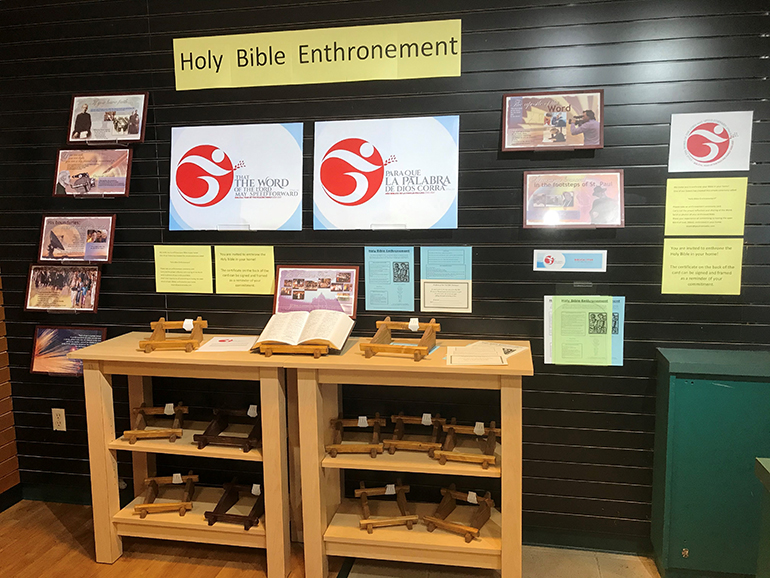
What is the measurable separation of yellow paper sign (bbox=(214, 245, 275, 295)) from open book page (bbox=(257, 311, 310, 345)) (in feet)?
0.92

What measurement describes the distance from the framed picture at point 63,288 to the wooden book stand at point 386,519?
1.68 meters

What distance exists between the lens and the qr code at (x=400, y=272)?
8.95 ft

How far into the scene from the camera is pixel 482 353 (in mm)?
2387

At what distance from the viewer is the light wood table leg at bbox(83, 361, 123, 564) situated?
257 centimetres

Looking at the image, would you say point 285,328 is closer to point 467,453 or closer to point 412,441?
point 412,441

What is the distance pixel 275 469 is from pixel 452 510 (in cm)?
82

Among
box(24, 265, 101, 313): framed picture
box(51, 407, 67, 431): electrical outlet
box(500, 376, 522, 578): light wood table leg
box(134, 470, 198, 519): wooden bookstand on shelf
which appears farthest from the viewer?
box(51, 407, 67, 431): electrical outlet

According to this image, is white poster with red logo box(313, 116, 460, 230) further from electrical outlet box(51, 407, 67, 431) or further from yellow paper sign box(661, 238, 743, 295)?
electrical outlet box(51, 407, 67, 431)


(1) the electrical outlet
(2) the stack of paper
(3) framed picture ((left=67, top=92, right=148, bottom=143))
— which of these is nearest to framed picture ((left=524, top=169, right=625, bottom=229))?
(2) the stack of paper

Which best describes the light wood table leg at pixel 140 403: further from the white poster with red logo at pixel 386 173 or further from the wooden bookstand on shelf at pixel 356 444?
the white poster with red logo at pixel 386 173

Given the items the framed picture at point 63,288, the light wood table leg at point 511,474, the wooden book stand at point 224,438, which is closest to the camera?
the light wood table leg at point 511,474

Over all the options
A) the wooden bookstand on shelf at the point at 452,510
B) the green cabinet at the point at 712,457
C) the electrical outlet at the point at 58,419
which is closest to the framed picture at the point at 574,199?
the green cabinet at the point at 712,457

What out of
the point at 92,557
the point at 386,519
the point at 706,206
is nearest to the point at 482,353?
the point at 386,519

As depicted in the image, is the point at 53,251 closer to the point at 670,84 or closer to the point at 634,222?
the point at 634,222
